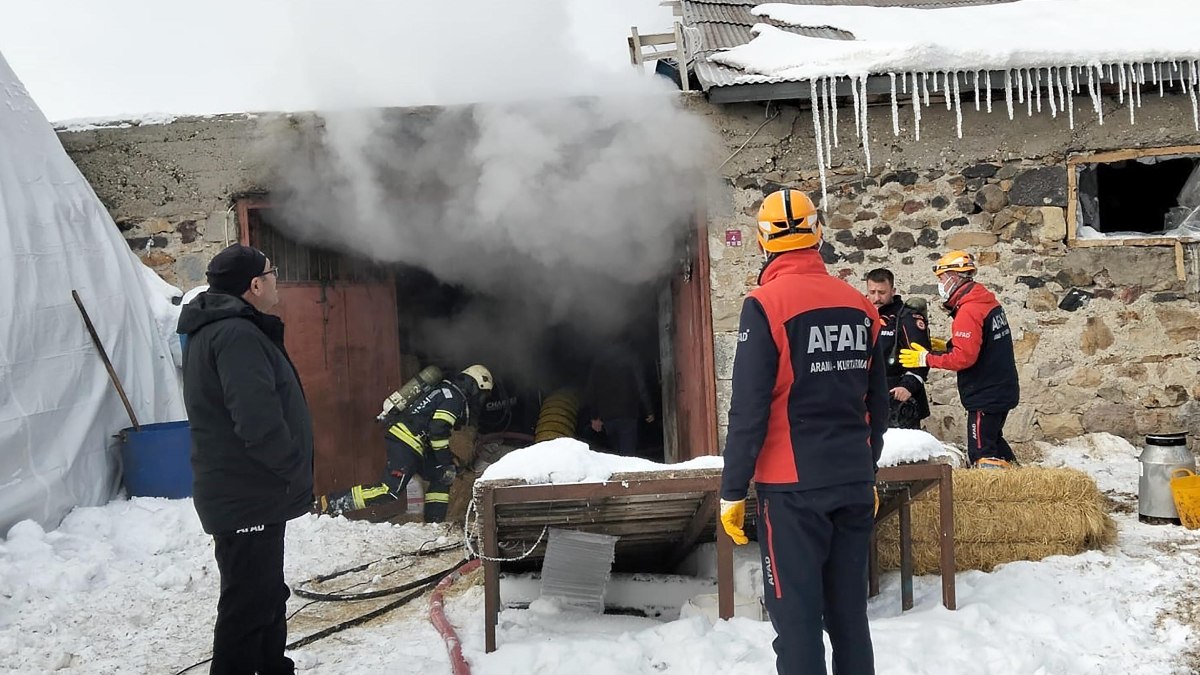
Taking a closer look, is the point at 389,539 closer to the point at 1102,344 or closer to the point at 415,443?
the point at 415,443

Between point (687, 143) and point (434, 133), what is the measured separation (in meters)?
1.88

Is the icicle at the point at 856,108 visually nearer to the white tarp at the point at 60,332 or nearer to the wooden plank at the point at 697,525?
the wooden plank at the point at 697,525

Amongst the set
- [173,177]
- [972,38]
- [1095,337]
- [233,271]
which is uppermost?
[972,38]

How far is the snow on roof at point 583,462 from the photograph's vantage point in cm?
392

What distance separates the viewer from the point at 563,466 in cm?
395

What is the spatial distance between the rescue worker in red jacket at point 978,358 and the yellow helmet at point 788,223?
3022 millimetres

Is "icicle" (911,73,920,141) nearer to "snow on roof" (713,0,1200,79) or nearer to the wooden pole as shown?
"snow on roof" (713,0,1200,79)

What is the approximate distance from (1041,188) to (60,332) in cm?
694

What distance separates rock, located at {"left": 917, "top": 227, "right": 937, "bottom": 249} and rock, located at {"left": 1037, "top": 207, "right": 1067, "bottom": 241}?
0.77 meters

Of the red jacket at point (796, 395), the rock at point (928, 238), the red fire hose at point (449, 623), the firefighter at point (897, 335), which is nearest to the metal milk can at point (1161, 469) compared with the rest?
the firefighter at point (897, 335)

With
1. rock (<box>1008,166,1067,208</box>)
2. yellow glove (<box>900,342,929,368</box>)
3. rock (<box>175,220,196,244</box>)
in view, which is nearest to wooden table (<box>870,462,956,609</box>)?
yellow glove (<box>900,342,929,368</box>)

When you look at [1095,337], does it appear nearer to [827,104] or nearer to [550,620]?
[827,104]

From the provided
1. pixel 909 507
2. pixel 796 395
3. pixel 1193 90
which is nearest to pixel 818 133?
pixel 1193 90

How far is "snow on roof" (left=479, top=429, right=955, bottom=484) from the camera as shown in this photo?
3.92 meters
